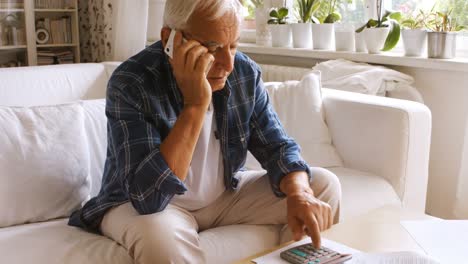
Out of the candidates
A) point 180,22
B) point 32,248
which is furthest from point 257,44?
point 32,248

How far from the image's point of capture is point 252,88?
1563mm

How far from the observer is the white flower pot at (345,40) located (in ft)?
8.60

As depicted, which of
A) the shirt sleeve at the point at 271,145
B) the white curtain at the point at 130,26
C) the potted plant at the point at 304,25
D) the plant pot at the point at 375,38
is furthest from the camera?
the white curtain at the point at 130,26

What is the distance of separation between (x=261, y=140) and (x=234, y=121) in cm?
11

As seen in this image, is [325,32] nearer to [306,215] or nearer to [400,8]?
[400,8]

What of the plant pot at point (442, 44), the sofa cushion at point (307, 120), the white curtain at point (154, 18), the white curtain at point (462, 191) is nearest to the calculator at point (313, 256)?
the sofa cushion at point (307, 120)

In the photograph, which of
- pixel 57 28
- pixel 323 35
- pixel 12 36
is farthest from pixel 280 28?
pixel 12 36

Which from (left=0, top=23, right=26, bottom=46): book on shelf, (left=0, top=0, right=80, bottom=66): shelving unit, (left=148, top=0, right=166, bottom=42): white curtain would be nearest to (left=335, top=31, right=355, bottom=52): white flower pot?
(left=148, top=0, right=166, bottom=42): white curtain

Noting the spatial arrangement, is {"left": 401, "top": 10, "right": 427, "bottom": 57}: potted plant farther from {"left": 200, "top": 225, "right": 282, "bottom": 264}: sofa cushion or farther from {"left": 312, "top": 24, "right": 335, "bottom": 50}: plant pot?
{"left": 200, "top": 225, "right": 282, "bottom": 264}: sofa cushion

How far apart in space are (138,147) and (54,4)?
3.66 m

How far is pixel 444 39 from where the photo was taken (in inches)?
87.7

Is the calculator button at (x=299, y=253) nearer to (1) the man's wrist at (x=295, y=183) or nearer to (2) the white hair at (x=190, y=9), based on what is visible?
(1) the man's wrist at (x=295, y=183)

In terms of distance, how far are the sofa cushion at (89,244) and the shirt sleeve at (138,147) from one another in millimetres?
159

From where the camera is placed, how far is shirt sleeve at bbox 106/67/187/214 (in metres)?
1.23
